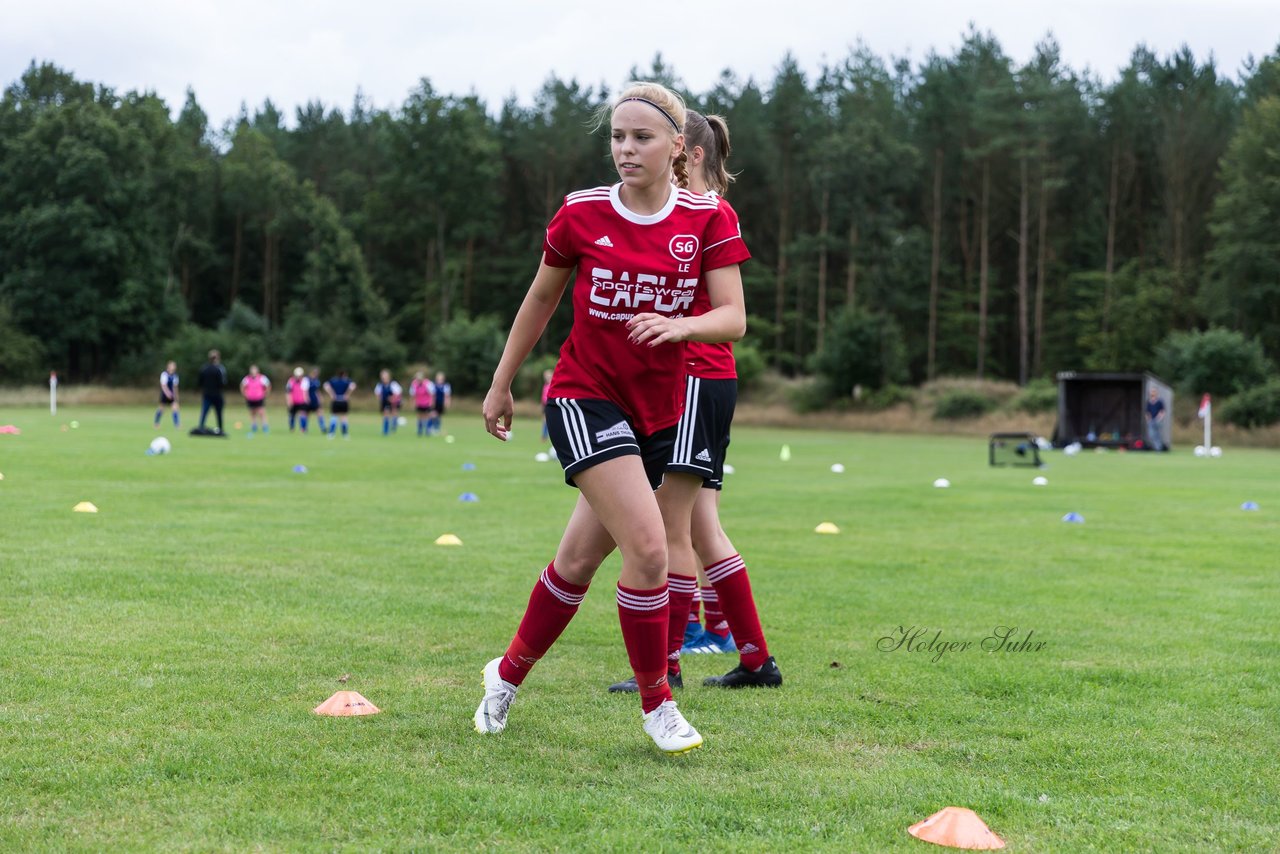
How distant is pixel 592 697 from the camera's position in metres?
5.19

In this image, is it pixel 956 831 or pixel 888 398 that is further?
pixel 888 398

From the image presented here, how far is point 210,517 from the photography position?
11.9 metres

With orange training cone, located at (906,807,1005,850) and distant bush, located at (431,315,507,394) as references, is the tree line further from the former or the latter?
orange training cone, located at (906,807,1005,850)

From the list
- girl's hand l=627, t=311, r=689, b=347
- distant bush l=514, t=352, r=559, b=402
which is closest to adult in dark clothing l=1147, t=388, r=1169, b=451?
distant bush l=514, t=352, r=559, b=402

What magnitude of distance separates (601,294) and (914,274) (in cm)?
6827

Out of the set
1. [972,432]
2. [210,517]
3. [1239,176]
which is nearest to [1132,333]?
[1239,176]

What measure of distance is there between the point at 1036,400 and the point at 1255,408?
993 cm

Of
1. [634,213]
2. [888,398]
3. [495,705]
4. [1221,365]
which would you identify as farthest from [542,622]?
[888,398]

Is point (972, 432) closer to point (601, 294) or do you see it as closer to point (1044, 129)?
point (1044, 129)

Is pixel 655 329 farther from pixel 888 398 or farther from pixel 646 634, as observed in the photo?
pixel 888 398

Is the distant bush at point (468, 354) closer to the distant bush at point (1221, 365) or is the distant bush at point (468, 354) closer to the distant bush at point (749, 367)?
the distant bush at point (749, 367)

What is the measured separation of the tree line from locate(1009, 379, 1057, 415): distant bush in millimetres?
7722

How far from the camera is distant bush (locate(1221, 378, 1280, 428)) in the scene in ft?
151

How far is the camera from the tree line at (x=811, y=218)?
66000mm
